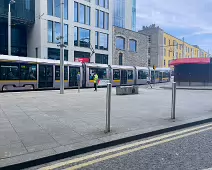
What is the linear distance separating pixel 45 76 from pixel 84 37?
16.6 meters

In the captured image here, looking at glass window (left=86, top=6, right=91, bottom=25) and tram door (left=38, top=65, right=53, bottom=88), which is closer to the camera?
tram door (left=38, top=65, right=53, bottom=88)

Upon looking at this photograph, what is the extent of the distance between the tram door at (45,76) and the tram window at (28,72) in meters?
0.58

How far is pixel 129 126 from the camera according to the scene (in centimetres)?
572

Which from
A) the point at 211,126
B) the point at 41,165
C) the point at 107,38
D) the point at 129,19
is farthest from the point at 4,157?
the point at 129,19

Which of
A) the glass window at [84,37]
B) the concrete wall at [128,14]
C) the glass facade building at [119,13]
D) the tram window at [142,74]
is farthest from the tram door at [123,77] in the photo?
the concrete wall at [128,14]

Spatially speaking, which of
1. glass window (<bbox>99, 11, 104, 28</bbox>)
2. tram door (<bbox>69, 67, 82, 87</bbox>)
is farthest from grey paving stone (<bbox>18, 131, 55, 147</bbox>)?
glass window (<bbox>99, 11, 104, 28</bbox>)

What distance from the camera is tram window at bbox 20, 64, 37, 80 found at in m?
17.4

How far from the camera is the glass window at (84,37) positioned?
1324 inches

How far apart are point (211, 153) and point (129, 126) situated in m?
2.21

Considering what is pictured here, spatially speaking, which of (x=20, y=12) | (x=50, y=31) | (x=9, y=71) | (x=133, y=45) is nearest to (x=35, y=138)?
(x=9, y=71)

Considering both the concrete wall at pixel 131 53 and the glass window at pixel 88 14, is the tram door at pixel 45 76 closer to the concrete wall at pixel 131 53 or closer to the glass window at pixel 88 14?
the glass window at pixel 88 14

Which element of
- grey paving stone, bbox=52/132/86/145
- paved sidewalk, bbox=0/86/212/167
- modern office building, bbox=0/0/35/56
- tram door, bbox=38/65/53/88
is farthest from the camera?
modern office building, bbox=0/0/35/56

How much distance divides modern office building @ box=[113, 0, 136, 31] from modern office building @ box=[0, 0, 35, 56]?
74.7 ft

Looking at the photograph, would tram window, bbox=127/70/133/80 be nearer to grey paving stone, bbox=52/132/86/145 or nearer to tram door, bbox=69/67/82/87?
tram door, bbox=69/67/82/87
